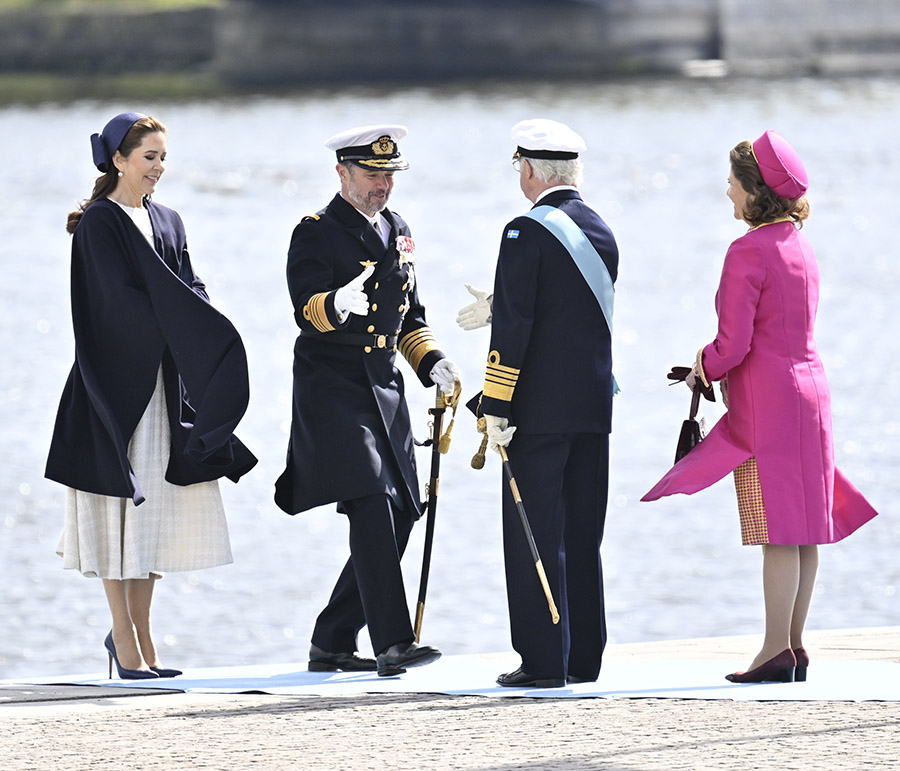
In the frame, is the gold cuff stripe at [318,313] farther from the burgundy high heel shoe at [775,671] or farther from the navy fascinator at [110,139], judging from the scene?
the burgundy high heel shoe at [775,671]

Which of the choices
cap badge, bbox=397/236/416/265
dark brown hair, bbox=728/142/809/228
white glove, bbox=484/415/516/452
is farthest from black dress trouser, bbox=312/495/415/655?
dark brown hair, bbox=728/142/809/228

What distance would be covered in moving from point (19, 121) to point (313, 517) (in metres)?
28.6

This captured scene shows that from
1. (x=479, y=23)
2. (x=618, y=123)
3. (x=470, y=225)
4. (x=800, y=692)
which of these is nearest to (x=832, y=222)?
(x=470, y=225)

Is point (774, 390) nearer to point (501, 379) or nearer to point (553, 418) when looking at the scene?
point (553, 418)

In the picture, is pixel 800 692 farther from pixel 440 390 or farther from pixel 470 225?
pixel 470 225

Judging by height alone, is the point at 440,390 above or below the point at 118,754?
above

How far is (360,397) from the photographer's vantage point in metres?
5.85

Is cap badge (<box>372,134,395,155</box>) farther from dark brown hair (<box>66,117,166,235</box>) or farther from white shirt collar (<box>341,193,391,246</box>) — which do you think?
dark brown hair (<box>66,117,166,235</box>)

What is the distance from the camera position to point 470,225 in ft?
86.5

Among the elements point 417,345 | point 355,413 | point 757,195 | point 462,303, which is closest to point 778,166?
point 757,195

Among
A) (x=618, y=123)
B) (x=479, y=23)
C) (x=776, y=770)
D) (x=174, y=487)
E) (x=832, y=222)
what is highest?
(x=479, y=23)

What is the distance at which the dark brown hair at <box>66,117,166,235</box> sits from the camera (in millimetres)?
5660

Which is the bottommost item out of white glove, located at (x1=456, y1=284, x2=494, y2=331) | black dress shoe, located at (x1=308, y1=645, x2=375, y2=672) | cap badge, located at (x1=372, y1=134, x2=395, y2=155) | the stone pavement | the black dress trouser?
the stone pavement

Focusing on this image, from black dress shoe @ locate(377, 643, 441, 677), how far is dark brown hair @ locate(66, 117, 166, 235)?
5.27 feet
